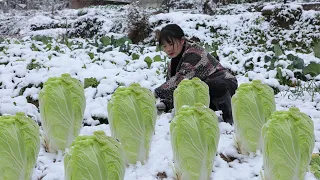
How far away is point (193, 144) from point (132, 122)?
48cm

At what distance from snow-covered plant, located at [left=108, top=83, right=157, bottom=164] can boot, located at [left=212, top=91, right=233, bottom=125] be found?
1.22m

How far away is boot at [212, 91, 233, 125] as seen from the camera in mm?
3481

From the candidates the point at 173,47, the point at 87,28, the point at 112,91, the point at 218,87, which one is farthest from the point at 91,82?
the point at 87,28

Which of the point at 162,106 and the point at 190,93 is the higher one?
the point at 190,93

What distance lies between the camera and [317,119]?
3.27 metres

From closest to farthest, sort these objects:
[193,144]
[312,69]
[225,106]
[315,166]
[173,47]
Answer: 1. [193,144]
2. [315,166]
3. [225,106]
4. [173,47]
5. [312,69]

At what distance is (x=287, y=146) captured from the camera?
1.99 metres

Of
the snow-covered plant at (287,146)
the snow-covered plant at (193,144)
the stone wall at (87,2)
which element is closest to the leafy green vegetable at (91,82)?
the snow-covered plant at (193,144)

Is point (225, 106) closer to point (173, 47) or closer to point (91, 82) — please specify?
point (173, 47)

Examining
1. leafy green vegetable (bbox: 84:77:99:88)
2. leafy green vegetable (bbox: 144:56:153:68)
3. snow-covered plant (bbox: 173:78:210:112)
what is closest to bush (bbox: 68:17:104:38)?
leafy green vegetable (bbox: 144:56:153:68)

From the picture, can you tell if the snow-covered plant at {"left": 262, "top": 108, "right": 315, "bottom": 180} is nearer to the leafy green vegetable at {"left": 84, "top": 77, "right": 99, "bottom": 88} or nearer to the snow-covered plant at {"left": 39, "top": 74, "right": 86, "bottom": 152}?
the snow-covered plant at {"left": 39, "top": 74, "right": 86, "bottom": 152}

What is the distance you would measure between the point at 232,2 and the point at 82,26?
9.56m

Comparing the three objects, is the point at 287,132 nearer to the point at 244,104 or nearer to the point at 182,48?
the point at 244,104

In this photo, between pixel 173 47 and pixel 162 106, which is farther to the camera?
pixel 162 106
